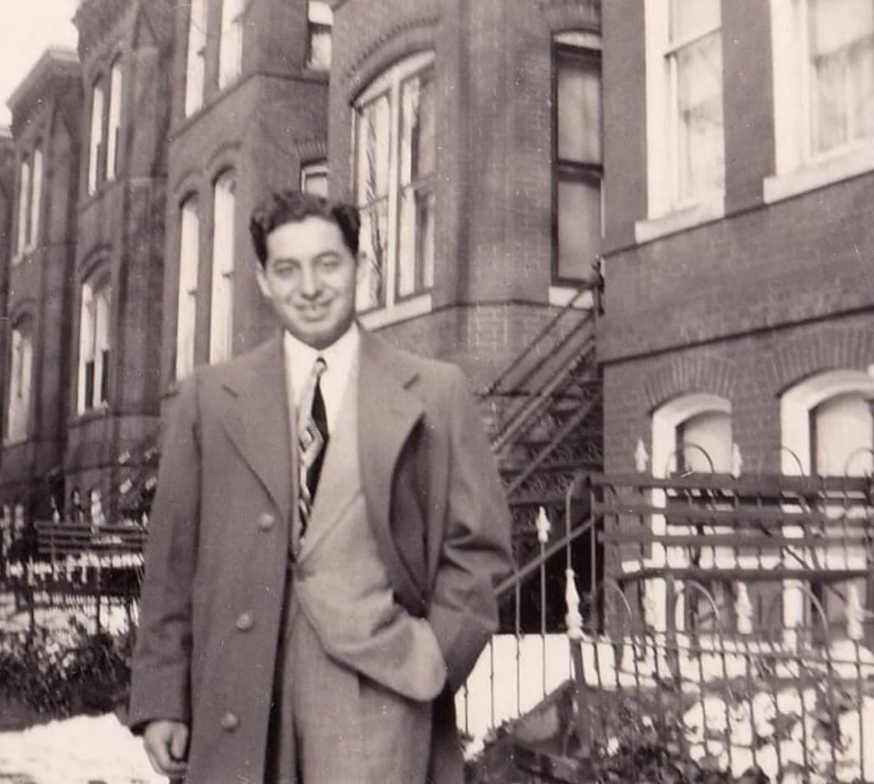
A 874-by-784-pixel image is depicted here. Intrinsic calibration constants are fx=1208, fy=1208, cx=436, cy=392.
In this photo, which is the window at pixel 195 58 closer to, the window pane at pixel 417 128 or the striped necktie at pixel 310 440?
the window pane at pixel 417 128

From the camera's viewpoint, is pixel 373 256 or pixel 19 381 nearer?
pixel 373 256

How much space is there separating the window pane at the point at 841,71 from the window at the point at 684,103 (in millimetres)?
853

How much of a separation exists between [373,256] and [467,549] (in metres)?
9.05

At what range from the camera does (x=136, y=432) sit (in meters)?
17.0

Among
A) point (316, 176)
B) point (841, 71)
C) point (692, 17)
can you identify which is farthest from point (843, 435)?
point (316, 176)

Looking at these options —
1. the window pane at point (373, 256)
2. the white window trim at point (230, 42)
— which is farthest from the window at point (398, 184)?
the white window trim at point (230, 42)

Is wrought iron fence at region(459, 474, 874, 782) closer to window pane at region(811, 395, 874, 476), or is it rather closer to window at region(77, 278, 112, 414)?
window pane at region(811, 395, 874, 476)

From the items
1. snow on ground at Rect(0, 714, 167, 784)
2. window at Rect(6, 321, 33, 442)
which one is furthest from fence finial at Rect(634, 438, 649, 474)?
window at Rect(6, 321, 33, 442)

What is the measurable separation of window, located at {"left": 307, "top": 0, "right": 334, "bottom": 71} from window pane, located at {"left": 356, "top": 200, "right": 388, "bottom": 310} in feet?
11.5

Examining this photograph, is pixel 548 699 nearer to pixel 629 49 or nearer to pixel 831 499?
pixel 831 499

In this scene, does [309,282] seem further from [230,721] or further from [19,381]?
[19,381]

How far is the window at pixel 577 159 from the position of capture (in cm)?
1059

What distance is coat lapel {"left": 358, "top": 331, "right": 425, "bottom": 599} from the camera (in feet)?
8.55

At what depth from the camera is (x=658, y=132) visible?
8.48 metres
